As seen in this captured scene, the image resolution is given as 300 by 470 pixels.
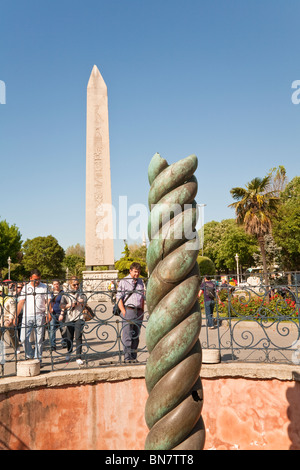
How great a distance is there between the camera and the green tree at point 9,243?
5103 cm

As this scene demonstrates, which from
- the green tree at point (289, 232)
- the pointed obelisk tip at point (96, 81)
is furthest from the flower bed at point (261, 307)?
the green tree at point (289, 232)

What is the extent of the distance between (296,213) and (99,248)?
68.4ft

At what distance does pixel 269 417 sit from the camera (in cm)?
518

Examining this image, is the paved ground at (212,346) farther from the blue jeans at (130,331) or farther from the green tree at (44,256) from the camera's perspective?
the green tree at (44,256)

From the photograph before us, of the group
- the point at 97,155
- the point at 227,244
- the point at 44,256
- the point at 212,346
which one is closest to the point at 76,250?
the point at 44,256

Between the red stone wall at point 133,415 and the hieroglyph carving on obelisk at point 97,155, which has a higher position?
the hieroglyph carving on obelisk at point 97,155

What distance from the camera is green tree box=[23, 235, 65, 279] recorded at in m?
55.4

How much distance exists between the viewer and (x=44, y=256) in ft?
183

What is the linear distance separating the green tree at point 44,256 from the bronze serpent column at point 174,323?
5492 cm

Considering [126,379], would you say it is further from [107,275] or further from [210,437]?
[107,275]

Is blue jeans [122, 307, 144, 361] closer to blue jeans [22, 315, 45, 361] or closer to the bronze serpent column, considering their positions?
blue jeans [22, 315, 45, 361]

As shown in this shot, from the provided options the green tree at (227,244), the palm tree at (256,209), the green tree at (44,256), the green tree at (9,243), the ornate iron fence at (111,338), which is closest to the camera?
the ornate iron fence at (111,338)
